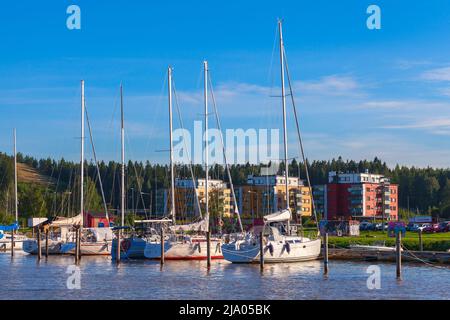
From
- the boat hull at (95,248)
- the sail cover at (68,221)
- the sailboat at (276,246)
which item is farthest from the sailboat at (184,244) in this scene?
the sail cover at (68,221)

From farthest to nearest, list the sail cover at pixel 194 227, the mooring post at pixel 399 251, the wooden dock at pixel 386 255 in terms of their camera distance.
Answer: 1. the sail cover at pixel 194 227
2. the wooden dock at pixel 386 255
3. the mooring post at pixel 399 251

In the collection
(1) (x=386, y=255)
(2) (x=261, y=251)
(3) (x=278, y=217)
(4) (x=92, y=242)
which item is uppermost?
(3) (x=278, y=217)

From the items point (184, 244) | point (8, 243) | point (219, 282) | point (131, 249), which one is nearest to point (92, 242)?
point (131, 249)

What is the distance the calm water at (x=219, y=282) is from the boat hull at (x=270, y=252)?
2.53ft

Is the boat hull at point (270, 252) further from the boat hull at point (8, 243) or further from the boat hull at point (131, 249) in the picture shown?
the boat hull at point (8, 243)

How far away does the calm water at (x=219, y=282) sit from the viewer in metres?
51.0

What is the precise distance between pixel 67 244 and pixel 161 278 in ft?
117

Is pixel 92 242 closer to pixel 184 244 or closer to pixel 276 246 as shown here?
pixel 184 244

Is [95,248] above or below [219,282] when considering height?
above

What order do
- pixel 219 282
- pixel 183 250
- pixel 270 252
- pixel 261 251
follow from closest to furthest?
pixel 219 282
pixel 261 251
pixel 270 252
pixel 183 250

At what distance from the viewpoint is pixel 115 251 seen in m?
83.2

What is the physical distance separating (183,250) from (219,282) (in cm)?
2100

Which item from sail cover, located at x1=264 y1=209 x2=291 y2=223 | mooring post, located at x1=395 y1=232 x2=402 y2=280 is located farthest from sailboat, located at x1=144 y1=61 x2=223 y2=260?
mooring post, located at x1=395 y1=232 x2=402 y2=280

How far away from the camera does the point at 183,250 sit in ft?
260
